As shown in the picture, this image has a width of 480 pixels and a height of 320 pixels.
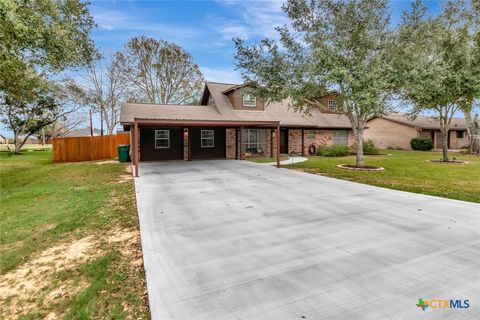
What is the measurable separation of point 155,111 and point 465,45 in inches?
713

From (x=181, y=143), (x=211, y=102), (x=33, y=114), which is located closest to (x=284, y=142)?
(x=211, y=102)

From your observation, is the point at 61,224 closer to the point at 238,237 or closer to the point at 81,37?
the point at 238,237

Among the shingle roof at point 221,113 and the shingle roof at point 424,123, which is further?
the shingle roof at point 424,123

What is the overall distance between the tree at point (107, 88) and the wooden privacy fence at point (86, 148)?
543 inches

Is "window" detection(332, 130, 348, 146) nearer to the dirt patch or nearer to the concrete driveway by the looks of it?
the concrete driveway

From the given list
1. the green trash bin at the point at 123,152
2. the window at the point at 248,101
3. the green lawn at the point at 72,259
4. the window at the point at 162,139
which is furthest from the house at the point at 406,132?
the green lawn at the point at 72,259

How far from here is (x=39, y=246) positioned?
15.3ft

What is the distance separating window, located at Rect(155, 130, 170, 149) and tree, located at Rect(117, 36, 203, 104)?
47.1 ft

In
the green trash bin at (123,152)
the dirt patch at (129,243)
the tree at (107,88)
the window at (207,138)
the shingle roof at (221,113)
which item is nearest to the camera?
the dirt patch at (129,243)

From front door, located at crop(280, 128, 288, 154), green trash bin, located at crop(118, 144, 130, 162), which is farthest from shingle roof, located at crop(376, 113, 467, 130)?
green trash bin, located at crop(118, 144, 130, 162)

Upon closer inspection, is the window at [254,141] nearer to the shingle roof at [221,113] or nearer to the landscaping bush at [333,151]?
the shingle roof at [221,113]

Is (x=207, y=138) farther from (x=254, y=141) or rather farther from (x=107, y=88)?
(x=107, y=88)

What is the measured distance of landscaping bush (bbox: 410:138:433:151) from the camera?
28.6 meters

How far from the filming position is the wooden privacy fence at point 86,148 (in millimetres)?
19266
